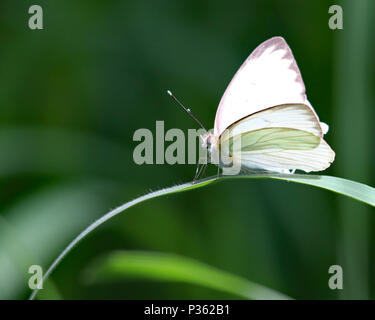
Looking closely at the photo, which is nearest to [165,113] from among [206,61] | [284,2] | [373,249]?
[206,61]

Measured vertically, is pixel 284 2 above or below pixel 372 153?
above

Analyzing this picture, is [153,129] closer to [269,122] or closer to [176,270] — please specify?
[269,122]

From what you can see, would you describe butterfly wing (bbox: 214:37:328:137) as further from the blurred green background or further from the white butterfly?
the blurred green background

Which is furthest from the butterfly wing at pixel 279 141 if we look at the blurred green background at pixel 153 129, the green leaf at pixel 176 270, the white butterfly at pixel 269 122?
the green leaf at pixel 176 270

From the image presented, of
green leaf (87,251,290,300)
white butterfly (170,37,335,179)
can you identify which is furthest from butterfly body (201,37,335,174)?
green leaf (87,251,290,300)

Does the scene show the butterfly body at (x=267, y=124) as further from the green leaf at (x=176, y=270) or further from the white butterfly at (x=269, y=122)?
the green leaf at (x=176, y=270)
